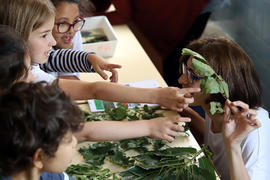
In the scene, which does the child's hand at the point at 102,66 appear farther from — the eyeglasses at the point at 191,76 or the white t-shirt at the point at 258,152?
the white t-shirt at the point at 258,152

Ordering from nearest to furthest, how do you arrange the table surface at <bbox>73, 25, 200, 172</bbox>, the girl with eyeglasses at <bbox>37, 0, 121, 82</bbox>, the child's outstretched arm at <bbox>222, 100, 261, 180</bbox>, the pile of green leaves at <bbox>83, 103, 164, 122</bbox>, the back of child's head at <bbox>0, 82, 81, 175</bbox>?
the back of child's head at <bbox>0, 82, 81, 175</bbox> < the child's outstretched arm at <bbox>222, 100, 261, 180</bbox> < the pile of green leaves at <bbox>83, 103, 164, 122</bbox> < the girl with eyeglasses at <bbox>37, 0, 121, 82</bbox> < the table surface at <bbox>73, 25, 200, 172</bbox>

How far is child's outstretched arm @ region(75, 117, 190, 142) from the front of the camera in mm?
1224

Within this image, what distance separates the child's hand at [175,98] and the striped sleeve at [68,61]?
438mm

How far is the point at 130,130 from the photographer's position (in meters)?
1.23

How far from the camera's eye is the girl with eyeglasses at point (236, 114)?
119cm

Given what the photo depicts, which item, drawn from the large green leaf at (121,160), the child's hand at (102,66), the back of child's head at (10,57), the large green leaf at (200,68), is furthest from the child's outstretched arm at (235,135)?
the back of child's head at (10,57)

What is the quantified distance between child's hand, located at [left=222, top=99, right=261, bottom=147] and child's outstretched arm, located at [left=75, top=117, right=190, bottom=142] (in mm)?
171

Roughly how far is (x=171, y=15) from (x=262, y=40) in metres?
0.69

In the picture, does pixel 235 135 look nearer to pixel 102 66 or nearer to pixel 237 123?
pixel 237 123

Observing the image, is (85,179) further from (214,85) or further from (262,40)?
(262,40)

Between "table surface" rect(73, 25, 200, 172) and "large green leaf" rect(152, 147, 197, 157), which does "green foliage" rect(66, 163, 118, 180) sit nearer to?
"large green leaf" rect(152, 147, 197, 157)

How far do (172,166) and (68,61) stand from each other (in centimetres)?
75

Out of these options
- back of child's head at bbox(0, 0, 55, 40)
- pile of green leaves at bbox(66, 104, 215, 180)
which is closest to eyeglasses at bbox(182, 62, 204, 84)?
pile of green leaves at bbox(66, 104, 215, 180)

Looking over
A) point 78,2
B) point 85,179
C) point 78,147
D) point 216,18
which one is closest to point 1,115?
point 85,179
